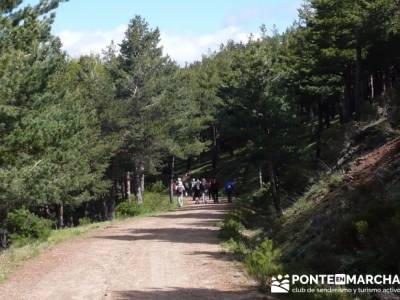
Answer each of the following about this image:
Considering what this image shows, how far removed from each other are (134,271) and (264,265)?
319 cm

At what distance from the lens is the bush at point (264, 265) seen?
11.1 meters

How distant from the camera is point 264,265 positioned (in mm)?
11656

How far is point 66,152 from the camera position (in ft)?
74.3

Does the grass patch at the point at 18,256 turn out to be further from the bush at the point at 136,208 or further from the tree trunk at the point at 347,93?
the tree trunk at the point at 347,93

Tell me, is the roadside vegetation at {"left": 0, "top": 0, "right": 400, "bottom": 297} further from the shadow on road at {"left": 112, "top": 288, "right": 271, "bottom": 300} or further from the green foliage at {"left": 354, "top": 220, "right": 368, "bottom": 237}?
the shadow on road at {"left": 112, "top": 288, "right": 271, "bottom": 300}

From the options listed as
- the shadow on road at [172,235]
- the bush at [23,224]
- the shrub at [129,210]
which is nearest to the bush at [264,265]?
the shadow on road at [172,235]

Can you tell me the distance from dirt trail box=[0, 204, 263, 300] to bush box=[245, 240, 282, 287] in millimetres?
276

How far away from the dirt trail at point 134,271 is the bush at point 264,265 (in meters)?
0.28

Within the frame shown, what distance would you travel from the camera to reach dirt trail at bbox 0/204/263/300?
418 inches

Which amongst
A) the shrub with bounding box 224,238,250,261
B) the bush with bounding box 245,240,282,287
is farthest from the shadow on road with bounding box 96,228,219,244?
the bush with bounding box 245,240,282,287

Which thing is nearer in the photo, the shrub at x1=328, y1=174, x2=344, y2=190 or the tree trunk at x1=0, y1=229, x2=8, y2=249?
the shrub at x1=328, y1=174, x2=344, y2=190

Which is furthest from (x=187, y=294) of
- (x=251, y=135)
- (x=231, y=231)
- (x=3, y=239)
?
(x=3, y=239)

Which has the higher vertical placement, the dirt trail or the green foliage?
the green foliage

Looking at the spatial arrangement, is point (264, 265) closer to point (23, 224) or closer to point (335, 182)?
point (335, 182)
